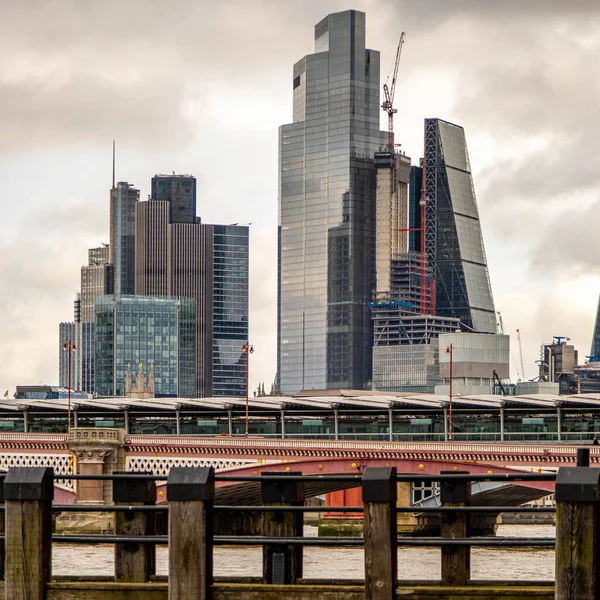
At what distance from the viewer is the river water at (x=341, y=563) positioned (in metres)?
59.1

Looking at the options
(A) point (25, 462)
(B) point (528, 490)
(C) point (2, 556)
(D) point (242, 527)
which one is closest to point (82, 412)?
(A) point (25, 462)

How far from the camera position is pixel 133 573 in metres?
19.5

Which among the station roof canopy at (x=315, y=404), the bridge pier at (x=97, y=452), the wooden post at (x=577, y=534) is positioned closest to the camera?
the wooden post at (x=577, y=534)

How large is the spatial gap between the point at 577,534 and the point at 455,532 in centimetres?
560

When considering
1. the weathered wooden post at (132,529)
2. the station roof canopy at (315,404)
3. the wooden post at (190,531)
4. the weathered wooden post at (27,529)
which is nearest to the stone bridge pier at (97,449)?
the station roof canopy at (315,404)

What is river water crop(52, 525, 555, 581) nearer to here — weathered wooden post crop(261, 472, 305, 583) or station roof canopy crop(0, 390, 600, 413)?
station roof canopy crop(0, 390, 600, 413)

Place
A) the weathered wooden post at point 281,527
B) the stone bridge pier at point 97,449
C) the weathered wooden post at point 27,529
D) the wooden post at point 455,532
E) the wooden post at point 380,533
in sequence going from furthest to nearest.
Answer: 1. the stone bridge pier at point 97,449
2. the wooden post at point 455,532
3. the weathered wooden post at point 281,527
4. the weathered wooden post at point 27,529
5. the wooden post at point 380,533

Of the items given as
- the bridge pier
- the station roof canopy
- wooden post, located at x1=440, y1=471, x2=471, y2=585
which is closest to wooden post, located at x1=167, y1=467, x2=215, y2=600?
wooden post, located at x1=440, y1=471, x2=471, y2=585

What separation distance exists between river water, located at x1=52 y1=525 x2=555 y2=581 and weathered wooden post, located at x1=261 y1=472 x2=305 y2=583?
33691mm

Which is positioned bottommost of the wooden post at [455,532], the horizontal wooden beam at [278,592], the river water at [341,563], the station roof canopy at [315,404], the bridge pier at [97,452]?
the river water at [341,563]

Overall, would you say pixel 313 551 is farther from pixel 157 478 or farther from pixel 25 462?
pixel 157 478

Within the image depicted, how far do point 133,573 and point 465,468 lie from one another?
65.8 metres

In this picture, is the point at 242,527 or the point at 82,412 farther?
the point at 82,412

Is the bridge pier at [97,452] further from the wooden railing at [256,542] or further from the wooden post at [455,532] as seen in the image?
the wooden railing at [256,542]
